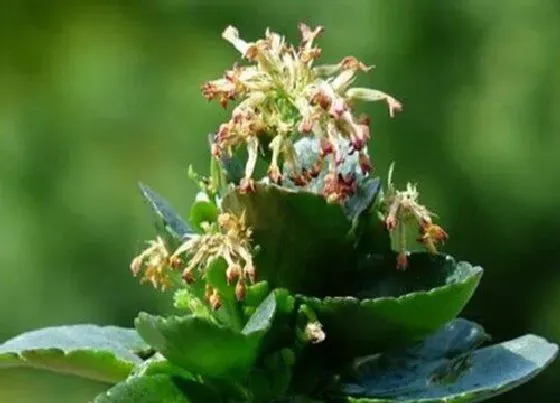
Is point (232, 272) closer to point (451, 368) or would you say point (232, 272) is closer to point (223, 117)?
point (451, 368)

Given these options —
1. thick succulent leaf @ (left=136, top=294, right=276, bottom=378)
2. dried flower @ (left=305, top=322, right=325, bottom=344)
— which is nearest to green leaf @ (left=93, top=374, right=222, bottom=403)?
thick succulent leaf @ (left=136, top=294, right=276, bottom=378)

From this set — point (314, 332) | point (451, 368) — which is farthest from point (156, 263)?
point (451, 368)

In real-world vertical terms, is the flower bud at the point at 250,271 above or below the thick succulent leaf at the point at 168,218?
below

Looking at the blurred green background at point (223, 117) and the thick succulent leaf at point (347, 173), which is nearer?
the thick succulent leaf at point (347, 173)

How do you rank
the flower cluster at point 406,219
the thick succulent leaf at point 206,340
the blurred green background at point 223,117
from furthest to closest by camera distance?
the blurred green background at point 223,117 → the flower cluster at point 406,219 → the thick succulent leaf at point 206,340

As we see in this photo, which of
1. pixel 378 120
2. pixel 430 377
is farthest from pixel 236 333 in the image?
pixel 378 120

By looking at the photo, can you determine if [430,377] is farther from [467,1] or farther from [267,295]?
[467,1]

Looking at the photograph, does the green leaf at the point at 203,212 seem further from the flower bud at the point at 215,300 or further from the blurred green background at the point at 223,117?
the blurred green background at the point at 223,117

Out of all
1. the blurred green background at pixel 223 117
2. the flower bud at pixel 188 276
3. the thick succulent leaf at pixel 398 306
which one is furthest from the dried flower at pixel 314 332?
the blurred green background at pixel 223 117

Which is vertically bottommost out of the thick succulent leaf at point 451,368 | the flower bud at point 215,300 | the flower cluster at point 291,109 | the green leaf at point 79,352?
the thick succulent leaf at point 451,368
